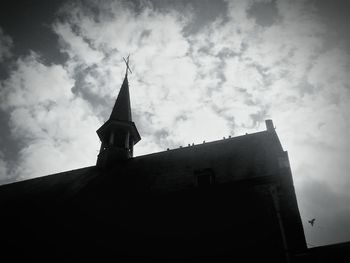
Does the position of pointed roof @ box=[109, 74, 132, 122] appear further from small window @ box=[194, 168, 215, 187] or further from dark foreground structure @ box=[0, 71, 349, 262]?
small window @ box=[194, 168, 215, 187]

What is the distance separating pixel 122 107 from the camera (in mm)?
22641

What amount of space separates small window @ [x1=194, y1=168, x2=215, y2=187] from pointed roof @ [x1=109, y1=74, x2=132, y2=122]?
395 inches

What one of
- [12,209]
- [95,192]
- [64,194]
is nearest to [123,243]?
[95,192]

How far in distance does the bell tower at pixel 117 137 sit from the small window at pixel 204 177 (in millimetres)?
7435

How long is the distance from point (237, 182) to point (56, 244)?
8519 mm

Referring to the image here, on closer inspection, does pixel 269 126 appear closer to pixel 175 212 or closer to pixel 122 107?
pixel 175 212

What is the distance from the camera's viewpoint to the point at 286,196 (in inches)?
424

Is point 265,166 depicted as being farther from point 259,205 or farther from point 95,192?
point 95,192

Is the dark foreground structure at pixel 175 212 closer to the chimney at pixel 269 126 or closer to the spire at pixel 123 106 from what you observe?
the chimney at pixel 269 126

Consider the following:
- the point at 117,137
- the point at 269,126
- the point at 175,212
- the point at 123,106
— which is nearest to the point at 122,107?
the point at 123,106

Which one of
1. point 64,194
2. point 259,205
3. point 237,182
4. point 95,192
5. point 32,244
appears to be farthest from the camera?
point 64,194

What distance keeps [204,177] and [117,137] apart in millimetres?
9487

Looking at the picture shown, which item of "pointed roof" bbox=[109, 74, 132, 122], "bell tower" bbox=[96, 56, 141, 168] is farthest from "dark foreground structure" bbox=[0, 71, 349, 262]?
"pointed roof" bbox=[109, 74, 132, 122]

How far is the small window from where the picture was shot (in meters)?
12.5
